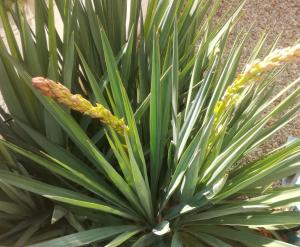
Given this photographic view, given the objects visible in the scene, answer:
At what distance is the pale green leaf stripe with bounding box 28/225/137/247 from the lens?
100 cm

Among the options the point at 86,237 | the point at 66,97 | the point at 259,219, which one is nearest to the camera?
the point at 66,97

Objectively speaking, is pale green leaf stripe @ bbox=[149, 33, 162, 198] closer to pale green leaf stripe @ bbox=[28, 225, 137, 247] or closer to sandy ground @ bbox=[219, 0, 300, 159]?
pale green leaf stripe @ bbox=[28, 225, 137, 247]

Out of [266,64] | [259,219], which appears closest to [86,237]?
[259,219]

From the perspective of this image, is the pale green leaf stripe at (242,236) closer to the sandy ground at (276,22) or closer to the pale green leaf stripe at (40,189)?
the pale green leaf stripe at (40,189)

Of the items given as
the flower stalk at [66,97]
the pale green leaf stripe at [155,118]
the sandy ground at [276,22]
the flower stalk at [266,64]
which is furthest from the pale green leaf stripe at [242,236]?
the sandy ground at [276,22]

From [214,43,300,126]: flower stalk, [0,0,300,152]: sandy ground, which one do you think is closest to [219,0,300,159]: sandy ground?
[0,0,300,152]: sandy ground

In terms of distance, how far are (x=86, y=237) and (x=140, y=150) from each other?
0.88 ft

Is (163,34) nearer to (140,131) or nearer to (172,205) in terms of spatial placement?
(140,131)

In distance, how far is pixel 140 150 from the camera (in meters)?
1.12

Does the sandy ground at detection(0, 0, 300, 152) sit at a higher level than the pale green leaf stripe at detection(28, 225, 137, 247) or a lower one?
higher

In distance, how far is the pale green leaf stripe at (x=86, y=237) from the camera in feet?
3.29

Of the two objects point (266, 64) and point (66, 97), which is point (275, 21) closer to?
point (266, 64)

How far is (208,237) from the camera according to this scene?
1213 millimetres

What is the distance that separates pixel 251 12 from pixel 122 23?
133cm
